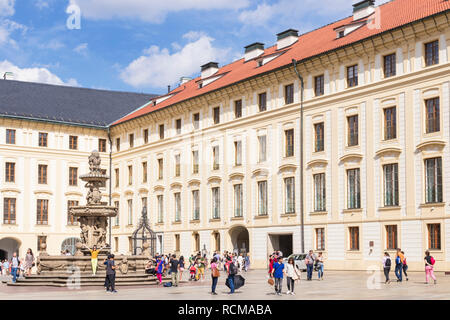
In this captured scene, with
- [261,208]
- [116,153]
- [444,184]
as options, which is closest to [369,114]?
[444,184]

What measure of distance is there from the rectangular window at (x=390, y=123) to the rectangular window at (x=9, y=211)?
3788 centimetres

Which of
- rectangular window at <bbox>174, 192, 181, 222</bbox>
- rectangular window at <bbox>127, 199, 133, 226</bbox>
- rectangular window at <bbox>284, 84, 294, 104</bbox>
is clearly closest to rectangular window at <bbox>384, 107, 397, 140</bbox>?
rectangular window at <bbox>284, 84, 294, 104</bbox>

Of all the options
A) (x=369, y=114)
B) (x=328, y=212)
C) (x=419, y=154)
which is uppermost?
(x=369, y=114)

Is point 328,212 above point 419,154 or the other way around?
the other way around

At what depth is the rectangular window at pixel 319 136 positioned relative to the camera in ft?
160

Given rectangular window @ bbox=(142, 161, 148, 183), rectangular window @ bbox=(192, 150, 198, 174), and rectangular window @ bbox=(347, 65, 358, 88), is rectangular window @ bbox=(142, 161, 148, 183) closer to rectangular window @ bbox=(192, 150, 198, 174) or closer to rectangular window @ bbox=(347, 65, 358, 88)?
rectangular window @ bbox=(192, 150, 198, 174)

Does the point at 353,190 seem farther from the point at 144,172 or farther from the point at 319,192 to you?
the point at 144,172

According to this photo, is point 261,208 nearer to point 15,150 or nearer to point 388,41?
point 388,41

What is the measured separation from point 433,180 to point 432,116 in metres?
3.59

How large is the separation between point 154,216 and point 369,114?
26.7 meters

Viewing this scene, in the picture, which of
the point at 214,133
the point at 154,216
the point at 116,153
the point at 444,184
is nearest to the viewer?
the point at 444,184

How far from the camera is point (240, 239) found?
188ft

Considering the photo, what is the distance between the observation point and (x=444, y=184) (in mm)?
40125

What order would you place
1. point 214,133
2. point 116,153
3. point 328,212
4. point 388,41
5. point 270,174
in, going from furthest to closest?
point 116,153 → point 214,133 → point 270,174 → point 328,212 → point 388,41
